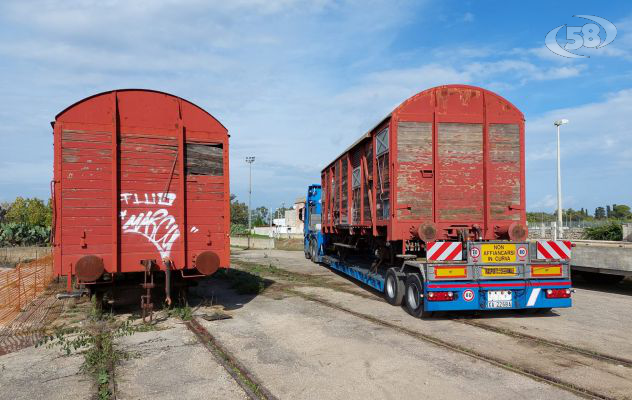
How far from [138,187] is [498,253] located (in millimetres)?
6640

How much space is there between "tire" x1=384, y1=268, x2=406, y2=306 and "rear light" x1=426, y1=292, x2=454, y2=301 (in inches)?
55.6

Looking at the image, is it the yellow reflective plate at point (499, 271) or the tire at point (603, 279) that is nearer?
the yellow reflective plate at point (499, 271)

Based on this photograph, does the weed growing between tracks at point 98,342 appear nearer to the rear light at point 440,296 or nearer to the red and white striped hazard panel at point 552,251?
the rear light at point 440,296

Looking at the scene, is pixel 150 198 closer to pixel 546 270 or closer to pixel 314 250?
pixel 546 270

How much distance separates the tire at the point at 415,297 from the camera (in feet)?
26.5

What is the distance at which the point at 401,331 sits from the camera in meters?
7.15

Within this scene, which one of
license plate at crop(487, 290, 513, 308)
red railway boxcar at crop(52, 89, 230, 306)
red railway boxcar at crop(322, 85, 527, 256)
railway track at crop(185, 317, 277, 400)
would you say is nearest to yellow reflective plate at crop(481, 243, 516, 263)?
license plate at crop(487, 290, 513, 308)

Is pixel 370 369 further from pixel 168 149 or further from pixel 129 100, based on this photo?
pixel 129 100

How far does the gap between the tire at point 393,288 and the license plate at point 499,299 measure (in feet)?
5.81

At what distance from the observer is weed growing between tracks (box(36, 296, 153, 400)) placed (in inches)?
204

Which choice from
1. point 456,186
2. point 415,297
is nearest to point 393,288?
point 415,297

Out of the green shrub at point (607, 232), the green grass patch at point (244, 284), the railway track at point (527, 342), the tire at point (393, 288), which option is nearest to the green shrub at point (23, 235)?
the green grass patch at point (244, 284)

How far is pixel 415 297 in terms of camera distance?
8.34 metres

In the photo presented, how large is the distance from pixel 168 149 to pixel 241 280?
5.92 meters
